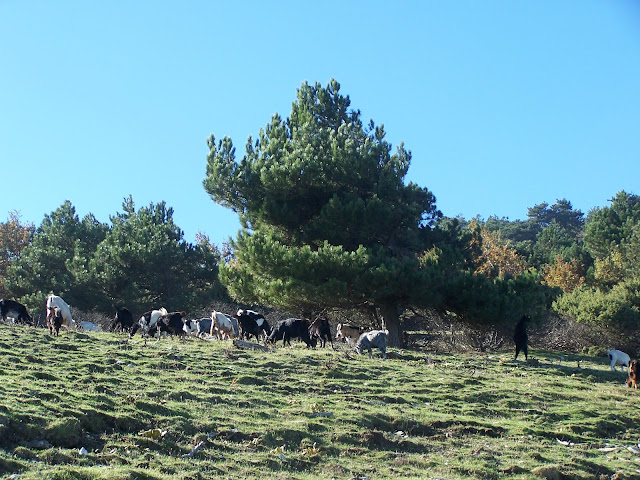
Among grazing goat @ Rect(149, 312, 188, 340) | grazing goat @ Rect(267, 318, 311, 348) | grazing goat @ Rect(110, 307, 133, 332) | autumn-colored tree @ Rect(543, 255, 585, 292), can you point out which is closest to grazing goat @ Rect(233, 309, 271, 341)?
grazing goat @ Rect(267, 318, 311, 348)

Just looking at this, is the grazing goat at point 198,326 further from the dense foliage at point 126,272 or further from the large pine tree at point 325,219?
the dense foliage at point 126,272

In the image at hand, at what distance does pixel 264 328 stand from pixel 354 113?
14.5m

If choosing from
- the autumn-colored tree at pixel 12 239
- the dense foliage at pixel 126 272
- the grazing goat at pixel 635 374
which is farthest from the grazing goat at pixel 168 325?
the autumn-colored tree at pixel 12 239

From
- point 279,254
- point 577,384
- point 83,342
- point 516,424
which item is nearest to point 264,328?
point 279,254

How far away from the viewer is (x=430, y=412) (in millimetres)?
15688

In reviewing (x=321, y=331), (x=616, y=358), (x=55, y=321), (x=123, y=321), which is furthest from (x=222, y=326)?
(x=616, y=358)

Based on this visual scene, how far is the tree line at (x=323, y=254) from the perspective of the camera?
29.6m

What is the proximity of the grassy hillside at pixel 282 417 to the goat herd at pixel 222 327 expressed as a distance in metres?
2.46

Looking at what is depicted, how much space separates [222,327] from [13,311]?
8.10 meters

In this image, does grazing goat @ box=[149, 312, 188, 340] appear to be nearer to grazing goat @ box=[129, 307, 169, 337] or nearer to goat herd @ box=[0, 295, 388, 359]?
goat herd @ box=[0, 295, 388, 359]

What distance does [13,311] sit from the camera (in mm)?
27391

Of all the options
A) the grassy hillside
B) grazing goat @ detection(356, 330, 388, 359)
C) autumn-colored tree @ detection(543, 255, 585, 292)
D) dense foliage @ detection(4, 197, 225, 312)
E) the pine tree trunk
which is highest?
autumn-colored tree @ detection(543, 255, 585, 292)

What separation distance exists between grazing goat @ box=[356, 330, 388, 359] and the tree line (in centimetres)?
483

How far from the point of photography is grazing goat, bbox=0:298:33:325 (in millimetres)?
26827
